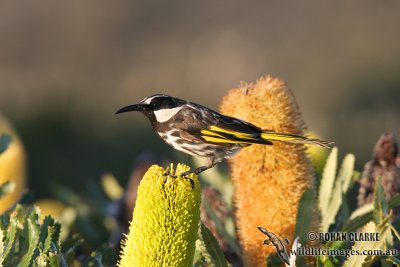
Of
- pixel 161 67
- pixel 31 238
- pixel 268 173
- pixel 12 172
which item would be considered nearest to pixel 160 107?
pixel 268 173

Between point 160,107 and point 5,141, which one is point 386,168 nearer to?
point 160,107

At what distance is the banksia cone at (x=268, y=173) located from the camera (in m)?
3.32

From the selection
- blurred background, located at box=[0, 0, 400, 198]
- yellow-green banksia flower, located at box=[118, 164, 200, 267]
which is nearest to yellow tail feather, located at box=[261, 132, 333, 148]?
yellow-green banksia flower, located at box=[118, 164, 200, 267]

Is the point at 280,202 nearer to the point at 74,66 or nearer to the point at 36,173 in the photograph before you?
the point at 36,173

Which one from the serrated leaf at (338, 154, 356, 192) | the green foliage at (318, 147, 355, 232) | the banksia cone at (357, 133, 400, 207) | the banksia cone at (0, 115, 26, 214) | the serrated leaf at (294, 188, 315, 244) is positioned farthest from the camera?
the banksia cone at (0, 115, 26, 214)

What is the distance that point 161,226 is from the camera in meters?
2.62

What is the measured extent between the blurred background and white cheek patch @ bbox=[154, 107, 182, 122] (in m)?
1.00

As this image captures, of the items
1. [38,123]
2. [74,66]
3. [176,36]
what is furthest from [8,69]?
[38,123]

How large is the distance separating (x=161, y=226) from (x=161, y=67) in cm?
894

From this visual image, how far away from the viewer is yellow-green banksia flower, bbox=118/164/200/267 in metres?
2.60

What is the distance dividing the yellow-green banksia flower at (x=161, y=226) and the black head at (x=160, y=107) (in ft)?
2.35

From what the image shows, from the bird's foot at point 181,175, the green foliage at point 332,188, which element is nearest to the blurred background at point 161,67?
the green foliage at point 332,188

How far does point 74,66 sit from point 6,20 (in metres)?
2.48

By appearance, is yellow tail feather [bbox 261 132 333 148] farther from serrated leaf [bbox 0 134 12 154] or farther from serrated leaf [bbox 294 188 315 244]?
serrated leaf [bbox 0 134 12 154]
